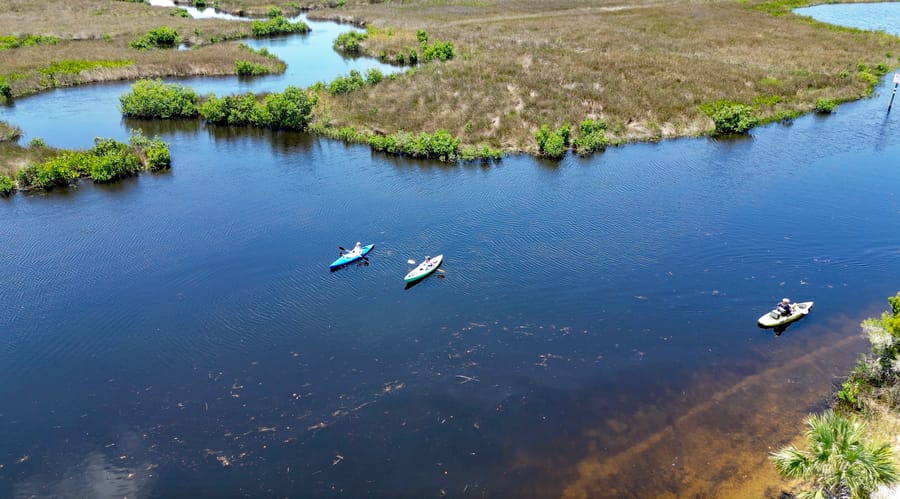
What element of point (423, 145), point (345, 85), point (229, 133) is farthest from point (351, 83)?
point (423, 145)

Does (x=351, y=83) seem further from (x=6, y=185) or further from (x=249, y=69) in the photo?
(x=6, y=185)

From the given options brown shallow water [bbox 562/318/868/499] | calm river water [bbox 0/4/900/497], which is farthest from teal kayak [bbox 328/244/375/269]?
brown shallow water [bbox 562/318/868/499]

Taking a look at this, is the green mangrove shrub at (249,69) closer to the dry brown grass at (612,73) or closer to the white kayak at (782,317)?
the dry brown grass at (612,73)

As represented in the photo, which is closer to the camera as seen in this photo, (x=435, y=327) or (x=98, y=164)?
(x=435, y=327)

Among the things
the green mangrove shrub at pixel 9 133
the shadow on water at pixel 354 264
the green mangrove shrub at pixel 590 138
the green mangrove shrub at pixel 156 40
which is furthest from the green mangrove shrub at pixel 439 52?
the shadow on water at pixel 354 264

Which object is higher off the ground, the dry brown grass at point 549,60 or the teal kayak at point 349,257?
the dry brown grass at point 549,60

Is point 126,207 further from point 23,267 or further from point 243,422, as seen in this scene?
point 243,422
